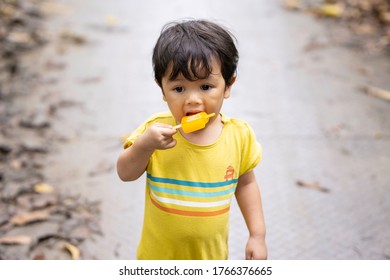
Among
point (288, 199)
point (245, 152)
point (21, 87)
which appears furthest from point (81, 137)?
point (245, 152)

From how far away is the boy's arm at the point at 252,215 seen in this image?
1.74 meters

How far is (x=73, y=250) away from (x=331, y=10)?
3.70 meters

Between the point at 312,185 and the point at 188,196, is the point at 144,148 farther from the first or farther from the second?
the point at 312,185

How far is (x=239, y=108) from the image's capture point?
3547mm

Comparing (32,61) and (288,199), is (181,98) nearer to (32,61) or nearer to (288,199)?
(288,199)

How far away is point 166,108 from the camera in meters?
3.58

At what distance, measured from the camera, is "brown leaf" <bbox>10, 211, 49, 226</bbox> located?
249 cm

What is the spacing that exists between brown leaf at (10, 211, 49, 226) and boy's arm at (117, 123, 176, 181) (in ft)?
3.48

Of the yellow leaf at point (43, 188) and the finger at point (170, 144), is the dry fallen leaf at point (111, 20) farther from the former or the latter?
the finger at point (170, 144)

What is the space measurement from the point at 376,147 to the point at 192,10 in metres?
2.44

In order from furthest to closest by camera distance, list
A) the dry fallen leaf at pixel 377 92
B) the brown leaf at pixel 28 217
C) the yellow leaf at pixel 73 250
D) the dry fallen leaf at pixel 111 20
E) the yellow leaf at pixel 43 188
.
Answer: the dry fallen leaf at pixel 111 20, the dry fallen leaf at pixel 377 92, the yellow leaf at pixel 43 188, the brown leaf at pixel 28 217, the yellow leaf at pixel 73 250

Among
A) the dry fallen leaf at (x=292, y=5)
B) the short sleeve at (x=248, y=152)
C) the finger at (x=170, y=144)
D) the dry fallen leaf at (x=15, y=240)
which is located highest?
the finger at (x=170, y=144)

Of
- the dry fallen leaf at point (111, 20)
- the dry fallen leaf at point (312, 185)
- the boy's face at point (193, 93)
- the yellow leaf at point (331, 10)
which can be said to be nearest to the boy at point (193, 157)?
the boy's face at point (193, 93)

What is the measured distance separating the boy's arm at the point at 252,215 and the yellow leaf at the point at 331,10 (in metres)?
3.61
